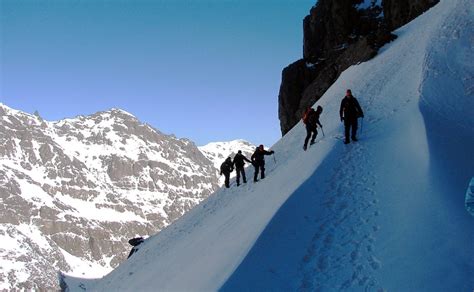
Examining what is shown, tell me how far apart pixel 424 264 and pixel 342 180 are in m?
5.84

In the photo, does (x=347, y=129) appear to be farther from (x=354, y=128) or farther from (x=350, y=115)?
(x=350, y=115)

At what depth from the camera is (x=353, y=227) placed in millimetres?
13656

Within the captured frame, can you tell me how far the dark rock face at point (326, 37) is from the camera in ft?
180

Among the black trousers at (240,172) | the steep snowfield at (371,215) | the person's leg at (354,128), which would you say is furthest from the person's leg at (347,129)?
the black trousers at (240,172)

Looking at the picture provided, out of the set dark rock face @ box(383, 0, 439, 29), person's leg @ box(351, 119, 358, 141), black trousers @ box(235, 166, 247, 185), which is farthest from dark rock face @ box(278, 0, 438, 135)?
person's leg @ box(351, 119, 358, 141)

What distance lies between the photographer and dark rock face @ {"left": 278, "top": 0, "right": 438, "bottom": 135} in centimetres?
5475

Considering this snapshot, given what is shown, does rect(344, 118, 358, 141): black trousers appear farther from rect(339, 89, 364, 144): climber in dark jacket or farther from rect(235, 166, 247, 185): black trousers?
rect(235, 166, 247, 185): black trousers

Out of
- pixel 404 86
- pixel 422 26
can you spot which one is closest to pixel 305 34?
pixel 422 26

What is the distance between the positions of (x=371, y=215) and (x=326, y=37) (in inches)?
2152

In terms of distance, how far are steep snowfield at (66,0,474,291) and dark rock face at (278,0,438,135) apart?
29.3 metres

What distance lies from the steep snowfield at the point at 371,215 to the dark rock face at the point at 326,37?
→ 2926 cm

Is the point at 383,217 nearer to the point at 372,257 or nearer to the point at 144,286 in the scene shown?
Answer: the point at 372,257

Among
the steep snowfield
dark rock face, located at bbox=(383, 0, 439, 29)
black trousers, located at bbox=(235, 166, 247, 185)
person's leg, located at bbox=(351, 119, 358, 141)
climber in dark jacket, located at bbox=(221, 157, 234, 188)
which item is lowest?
the steep snowfield

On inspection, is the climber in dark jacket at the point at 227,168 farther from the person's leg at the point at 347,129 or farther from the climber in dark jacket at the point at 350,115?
the person's leg at the point at 347,129
